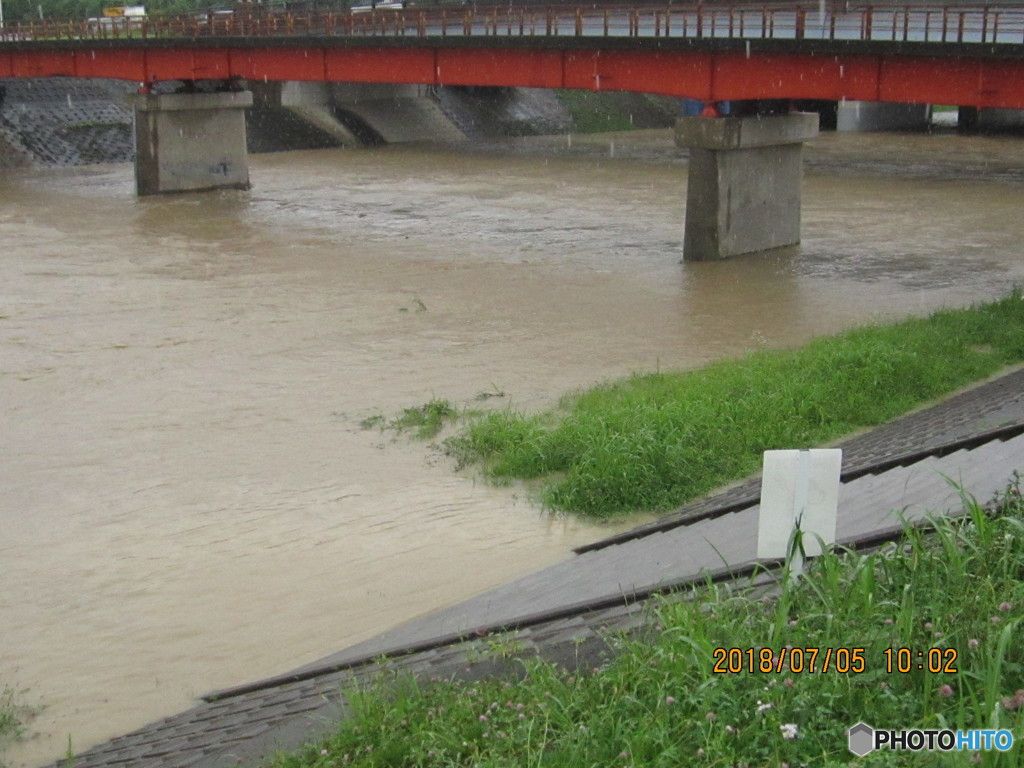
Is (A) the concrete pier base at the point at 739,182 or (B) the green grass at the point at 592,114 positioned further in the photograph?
(B) the green grass at the point at 592,114

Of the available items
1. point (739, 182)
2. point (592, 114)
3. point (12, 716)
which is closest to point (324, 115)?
point (592, 114)

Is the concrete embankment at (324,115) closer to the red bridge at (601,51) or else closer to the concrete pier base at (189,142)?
the red bridge at (601,51)

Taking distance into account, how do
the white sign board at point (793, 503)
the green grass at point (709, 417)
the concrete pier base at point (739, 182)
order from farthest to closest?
the concrete pier base at point (739, 182) < the green grass at point (709, 417) < the white sign board at point (793, 503)

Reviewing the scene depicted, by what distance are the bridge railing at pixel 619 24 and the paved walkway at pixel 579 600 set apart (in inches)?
583

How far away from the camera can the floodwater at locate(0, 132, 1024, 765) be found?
336 inches

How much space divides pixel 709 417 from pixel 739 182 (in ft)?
45.4

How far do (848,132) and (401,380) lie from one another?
144 feet

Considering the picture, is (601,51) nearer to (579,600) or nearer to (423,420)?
(423,420)

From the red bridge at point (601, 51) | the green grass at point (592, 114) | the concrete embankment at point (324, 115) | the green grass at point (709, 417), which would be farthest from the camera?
the green grass at point (592, 114)

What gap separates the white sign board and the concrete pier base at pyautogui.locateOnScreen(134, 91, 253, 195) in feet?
110

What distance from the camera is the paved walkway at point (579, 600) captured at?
5.60 meters

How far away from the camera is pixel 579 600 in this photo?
684 cm

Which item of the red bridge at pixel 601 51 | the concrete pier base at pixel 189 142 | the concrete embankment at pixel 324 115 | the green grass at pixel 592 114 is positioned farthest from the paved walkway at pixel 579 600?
the green grass at pixel 592 114

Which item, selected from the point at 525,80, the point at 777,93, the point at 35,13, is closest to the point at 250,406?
the point at 777,93
